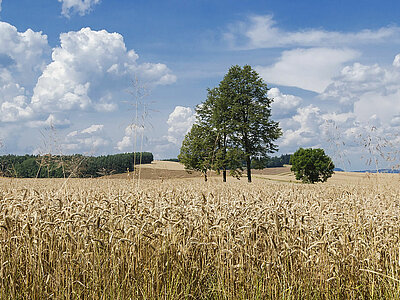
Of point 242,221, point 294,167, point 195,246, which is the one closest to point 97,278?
point 195,246

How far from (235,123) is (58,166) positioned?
82.5 ft

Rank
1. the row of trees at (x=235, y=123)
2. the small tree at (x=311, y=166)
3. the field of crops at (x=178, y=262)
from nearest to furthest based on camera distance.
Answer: the field of crops at (x=178, y=262) → the row of trees at (x=235, y=123) → the small tree at (x=311, y=166)

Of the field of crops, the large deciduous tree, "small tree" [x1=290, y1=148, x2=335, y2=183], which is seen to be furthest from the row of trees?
the field of crops

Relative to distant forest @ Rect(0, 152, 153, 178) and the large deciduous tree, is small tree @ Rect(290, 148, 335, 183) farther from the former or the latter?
distant forest @ Rect(0, 152, 153, 178)

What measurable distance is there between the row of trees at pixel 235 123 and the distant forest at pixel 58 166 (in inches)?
287

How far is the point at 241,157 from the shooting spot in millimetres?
31172

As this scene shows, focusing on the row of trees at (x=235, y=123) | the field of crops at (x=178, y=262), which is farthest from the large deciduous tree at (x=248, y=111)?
the field of crops at (x=178, y=262)

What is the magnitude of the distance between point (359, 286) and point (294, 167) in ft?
147

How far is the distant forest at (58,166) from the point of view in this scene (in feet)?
29.2

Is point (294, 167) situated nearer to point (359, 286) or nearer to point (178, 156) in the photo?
point (178, 156)

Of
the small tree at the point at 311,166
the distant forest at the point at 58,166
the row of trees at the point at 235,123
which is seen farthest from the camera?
the small tree at the point at 311,166

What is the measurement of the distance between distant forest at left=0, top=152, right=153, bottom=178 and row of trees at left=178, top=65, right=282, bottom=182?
7290mm

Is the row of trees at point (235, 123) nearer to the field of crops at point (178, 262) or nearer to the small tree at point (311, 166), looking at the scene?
the small tree at point (311, 166)

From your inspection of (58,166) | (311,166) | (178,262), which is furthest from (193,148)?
(178,262)
